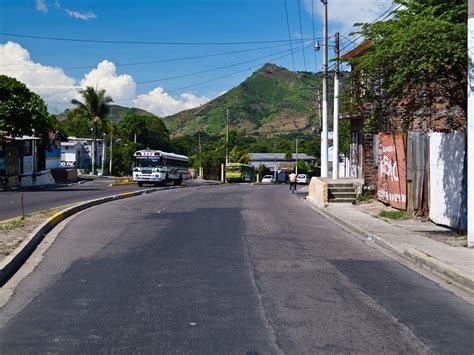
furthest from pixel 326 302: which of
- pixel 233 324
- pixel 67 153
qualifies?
pixel 67 153

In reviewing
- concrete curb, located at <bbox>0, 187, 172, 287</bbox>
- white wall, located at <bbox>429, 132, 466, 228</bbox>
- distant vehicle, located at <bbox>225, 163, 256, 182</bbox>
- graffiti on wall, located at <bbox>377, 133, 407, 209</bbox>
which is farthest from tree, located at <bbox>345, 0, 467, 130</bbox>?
distant vehicle, located at <bbox>225, 163, 256, 182</bbox>

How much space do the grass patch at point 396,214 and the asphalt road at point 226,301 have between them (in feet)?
17.2

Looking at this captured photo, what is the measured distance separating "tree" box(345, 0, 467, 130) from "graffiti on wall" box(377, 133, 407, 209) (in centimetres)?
480

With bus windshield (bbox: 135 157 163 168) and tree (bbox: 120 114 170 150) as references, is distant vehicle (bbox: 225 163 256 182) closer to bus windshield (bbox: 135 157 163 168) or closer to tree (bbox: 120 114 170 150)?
bus windshield (bbox: 135 157 163 168)

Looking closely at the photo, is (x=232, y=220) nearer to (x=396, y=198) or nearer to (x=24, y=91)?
(x=396, y=198)

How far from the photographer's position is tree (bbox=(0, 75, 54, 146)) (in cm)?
3450

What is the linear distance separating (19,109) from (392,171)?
77.1 feet

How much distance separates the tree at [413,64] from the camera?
39.0 ft

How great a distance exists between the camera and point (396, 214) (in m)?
18.8

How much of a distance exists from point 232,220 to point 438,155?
633 centimetres

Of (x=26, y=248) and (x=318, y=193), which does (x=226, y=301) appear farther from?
(x=318, y=193)

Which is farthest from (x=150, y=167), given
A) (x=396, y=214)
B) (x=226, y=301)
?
(x=226, y=301)

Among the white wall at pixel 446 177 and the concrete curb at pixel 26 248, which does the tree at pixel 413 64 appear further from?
the concrete curb at pixel 26 248

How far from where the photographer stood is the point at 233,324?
21.1 ft
